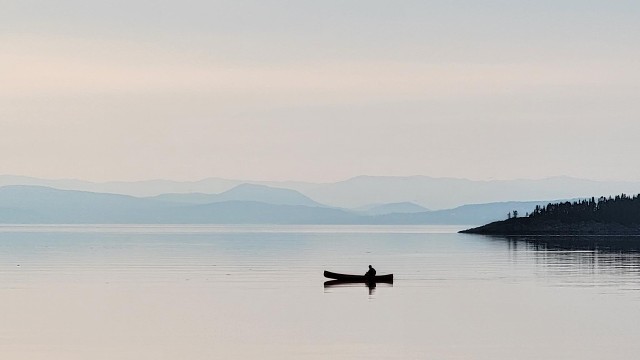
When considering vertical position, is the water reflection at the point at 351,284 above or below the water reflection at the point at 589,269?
below

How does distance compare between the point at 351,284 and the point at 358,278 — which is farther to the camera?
the point at 358,278

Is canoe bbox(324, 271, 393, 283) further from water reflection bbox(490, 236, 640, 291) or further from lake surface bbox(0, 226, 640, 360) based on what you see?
water reflection bbox(490, 236, 640, 291)

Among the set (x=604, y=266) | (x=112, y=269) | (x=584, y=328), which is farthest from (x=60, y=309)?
(x=604, y=266)

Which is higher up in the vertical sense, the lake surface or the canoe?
the canoe

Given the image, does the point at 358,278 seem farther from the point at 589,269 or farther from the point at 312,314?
the point at 312,314

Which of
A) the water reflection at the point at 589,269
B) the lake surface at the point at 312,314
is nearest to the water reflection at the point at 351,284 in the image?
the lake surface at the point at 312,314

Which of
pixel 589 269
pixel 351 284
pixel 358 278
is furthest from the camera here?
pixel 589 269

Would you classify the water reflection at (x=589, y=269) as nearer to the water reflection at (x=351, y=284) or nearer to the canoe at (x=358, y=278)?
the canoe at (x=358, y=278)

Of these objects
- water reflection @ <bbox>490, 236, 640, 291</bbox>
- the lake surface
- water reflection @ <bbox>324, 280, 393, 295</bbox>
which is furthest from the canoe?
water reflection @ <bbox>490, 236, 640, 291</bbox>

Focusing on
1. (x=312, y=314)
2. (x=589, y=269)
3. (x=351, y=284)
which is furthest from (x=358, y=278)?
(x=312, y=314)

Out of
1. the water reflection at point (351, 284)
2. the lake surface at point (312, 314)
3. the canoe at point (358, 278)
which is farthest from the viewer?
the canoe at point (358, 278)

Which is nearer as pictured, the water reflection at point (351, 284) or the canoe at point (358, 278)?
the water reflection at point (351, 284)

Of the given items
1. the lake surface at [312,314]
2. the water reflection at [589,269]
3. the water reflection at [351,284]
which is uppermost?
the water reflection at [589,269]

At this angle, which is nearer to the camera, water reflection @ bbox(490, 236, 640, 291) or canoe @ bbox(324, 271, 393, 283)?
water reflection @ bbox(490, 236, 640, 291)
